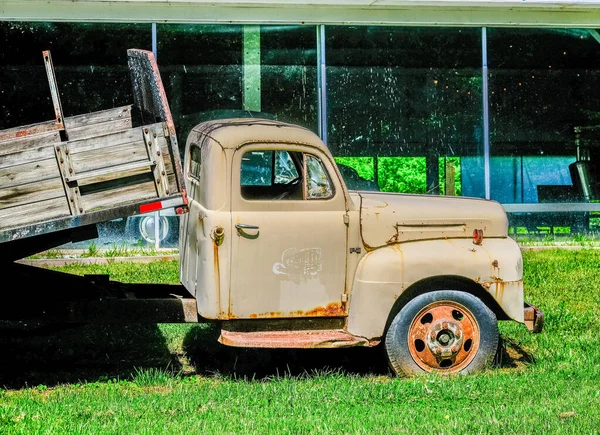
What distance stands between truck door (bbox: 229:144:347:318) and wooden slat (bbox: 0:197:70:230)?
1.23 metres

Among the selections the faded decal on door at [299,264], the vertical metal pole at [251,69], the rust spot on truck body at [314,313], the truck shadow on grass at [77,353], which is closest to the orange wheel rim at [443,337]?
the rust spot on truck body at [314,313]

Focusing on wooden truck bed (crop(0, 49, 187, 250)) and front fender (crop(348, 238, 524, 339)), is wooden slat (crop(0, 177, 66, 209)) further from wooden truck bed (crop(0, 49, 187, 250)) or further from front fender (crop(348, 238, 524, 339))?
front fender (crop(348, 238, 524, 339))

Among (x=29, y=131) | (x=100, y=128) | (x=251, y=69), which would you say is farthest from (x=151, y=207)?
(x=251, y=69)

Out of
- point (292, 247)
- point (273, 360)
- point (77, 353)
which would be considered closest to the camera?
point (292, 247)

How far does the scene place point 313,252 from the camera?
262 inches

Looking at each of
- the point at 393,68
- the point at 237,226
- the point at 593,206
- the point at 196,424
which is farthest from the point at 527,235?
the point at 196,424

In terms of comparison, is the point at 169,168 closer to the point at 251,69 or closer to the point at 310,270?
the point at 310,270

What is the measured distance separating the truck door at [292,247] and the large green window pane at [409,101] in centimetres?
774

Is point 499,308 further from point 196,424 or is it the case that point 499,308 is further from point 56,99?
point 56,99

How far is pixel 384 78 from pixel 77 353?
26.2ft

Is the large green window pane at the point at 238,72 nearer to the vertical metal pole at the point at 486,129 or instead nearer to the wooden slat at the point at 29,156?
the vertical metal pole at the point at 486,129

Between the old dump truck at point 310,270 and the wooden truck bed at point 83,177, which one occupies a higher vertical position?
the wooden truck bed at point 83,177

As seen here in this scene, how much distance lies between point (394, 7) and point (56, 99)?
9025 mm

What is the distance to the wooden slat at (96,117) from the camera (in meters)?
7.30
